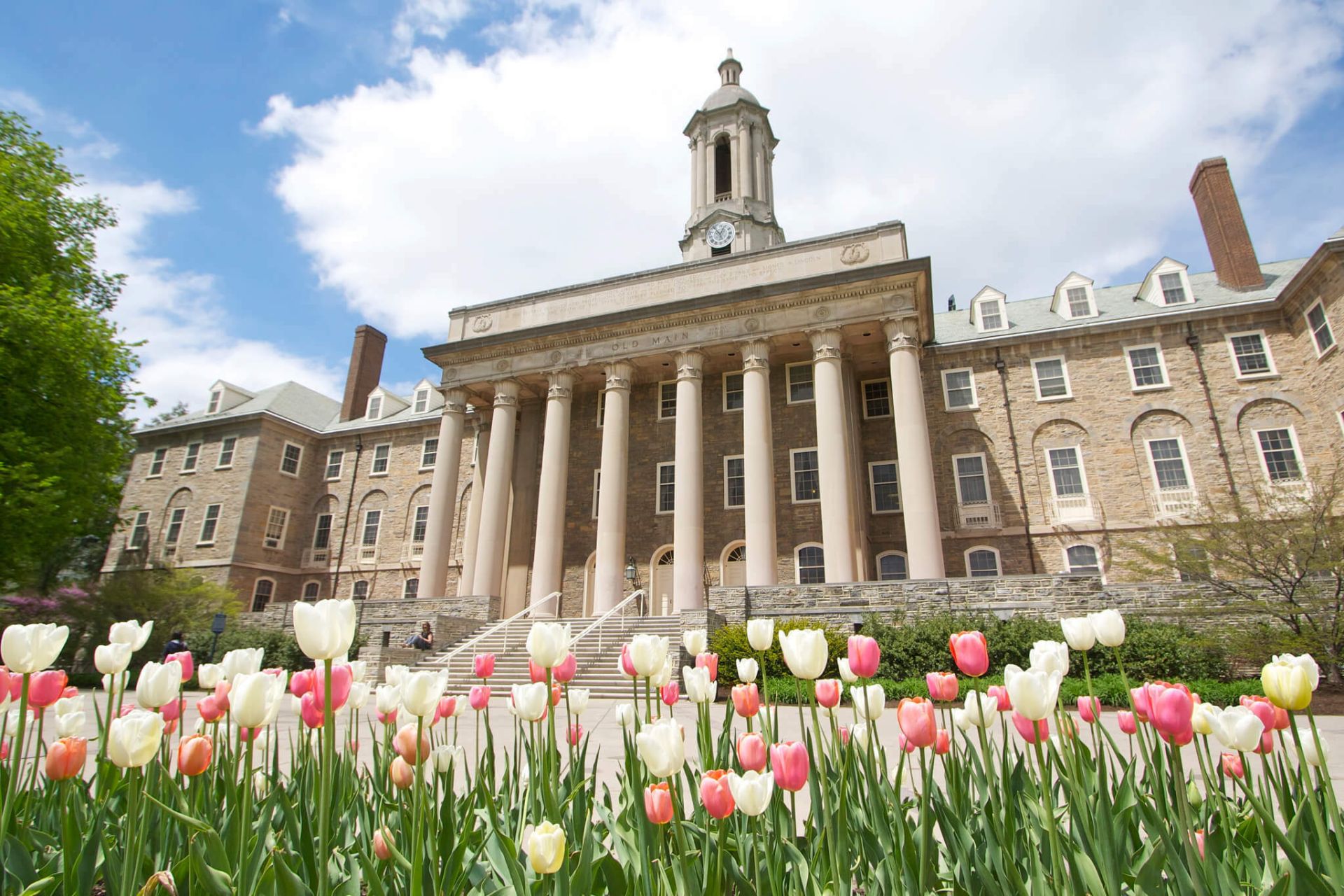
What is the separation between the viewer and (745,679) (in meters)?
3.46

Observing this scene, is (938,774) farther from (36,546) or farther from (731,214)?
(731,214)

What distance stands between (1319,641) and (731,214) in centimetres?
2812

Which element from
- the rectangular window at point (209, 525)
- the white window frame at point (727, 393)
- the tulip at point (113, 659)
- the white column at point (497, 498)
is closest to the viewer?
the tulip at point (113, 659)

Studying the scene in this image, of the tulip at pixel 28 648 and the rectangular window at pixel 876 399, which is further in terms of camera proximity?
the rectangular window at pixel 876 399

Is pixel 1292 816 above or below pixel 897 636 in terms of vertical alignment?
below

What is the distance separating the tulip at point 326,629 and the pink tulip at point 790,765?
1.40 metres

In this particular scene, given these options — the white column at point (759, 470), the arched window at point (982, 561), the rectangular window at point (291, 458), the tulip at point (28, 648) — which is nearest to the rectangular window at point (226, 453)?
the rectangular window at point (291, 458)

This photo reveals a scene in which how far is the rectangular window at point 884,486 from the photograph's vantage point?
2739 cm

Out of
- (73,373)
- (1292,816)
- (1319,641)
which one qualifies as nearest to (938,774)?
(1292,816)

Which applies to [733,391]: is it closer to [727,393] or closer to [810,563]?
[727,393]

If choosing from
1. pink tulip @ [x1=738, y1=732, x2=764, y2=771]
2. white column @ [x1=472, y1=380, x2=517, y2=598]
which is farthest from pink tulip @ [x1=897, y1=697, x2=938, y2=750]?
white column @ [x1=472, y1=380, x2=517, y2=598]

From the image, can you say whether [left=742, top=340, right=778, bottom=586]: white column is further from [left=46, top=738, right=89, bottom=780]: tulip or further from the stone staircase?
[left=46, top=738, right=89, bottom=780]: tulip

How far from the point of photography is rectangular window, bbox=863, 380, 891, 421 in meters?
28.9

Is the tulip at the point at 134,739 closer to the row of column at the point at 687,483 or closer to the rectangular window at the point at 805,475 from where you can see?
the row of column at the point at 687,483
